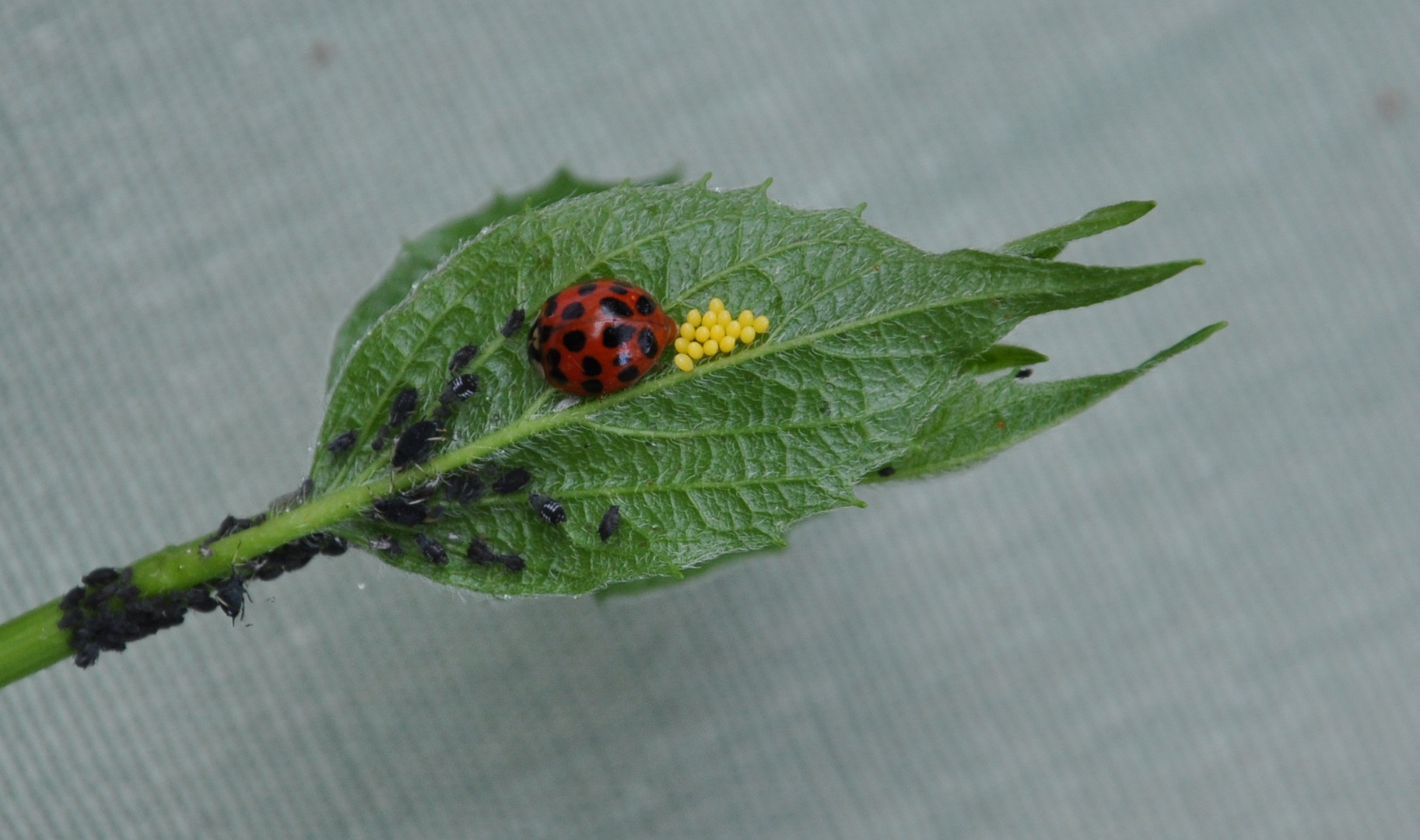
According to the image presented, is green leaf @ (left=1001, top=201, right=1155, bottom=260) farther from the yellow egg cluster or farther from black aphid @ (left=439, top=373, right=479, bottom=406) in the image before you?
black aphid @ (left=439, top=373, right=479, bottom=406)

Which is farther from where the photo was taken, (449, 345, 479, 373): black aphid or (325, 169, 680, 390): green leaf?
(325, 169, 680, 390): green leaf

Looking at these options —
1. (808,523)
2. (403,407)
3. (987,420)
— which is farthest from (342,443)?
(808,523)

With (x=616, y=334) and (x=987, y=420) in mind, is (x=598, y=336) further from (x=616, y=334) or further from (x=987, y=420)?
(x=987, y=420)

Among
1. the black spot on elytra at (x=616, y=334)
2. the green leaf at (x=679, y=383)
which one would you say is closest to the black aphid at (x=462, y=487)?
the green leaf at (x=679, y=383)

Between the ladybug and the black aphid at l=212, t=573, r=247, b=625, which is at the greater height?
the ladybug

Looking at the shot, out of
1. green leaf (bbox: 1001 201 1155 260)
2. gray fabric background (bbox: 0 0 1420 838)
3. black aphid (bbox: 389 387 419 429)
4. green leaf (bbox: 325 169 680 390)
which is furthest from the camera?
gray fabric background (bbox: 0 0 1420 838)

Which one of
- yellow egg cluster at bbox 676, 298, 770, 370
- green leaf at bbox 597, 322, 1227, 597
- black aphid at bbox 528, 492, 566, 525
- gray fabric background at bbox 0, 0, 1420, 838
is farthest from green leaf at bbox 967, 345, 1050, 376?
gray fabric background at bbox 0, 0, 1420, 838

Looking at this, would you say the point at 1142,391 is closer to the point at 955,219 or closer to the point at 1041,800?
the point at 955,219
